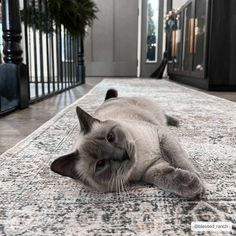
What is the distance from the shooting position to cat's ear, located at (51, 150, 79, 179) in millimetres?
708

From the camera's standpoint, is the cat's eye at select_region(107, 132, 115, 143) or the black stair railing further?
the black stair railing

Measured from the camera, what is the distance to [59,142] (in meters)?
1.20

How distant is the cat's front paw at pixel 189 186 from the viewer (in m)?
0.69

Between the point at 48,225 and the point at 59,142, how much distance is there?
0.61m

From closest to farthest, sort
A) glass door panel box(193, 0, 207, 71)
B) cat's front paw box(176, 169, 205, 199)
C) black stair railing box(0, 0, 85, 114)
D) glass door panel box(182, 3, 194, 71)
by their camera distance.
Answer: cat's front paw box(176, 169, 205, 199) → black stair railing box(0, 0, 85, 114) → glass door panel box(193, 0, 207, 71) → glass door panel box(182, 3, 194, 71)

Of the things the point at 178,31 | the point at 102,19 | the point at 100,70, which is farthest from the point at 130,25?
the point at 178,31

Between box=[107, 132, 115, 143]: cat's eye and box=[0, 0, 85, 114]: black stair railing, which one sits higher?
box=[0, 0, 85, 114]: black stair railing

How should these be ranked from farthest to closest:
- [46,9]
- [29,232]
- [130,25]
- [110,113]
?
[130,25], [46,9], [110,113], [29,232]

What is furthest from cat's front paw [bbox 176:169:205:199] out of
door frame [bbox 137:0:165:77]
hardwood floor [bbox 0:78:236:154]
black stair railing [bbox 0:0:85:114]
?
door frame [bbox 137:0:165:77]

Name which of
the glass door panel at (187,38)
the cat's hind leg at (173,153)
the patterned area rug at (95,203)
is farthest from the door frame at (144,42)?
the cat's hind leg at (173,153)

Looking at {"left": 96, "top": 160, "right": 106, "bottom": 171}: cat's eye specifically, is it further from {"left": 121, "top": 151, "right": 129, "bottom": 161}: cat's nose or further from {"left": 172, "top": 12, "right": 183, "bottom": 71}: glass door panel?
{"left": 172, "top": 12, "right": 183, "bottom": 71}: glass door panel

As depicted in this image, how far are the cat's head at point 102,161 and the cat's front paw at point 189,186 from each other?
0.11 metres

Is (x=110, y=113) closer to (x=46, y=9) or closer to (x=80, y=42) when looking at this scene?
(x=46, y=9)

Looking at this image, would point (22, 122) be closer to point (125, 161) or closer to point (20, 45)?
point (20, 45)
